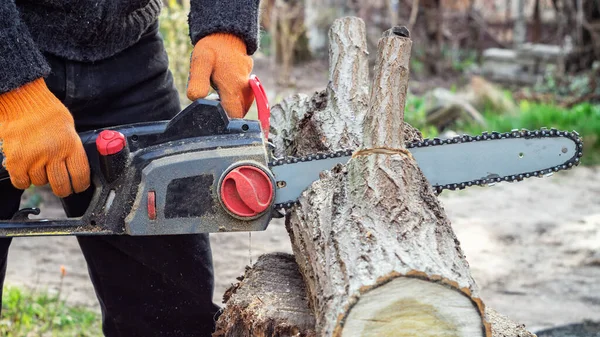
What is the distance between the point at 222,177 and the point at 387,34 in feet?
2.05

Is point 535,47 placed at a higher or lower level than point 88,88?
lower

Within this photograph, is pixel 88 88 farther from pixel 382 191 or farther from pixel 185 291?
pixel 382 191

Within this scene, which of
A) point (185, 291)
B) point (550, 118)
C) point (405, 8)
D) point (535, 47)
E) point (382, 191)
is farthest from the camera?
point (405, 8)

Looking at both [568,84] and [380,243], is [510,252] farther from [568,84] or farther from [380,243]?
[568,84]

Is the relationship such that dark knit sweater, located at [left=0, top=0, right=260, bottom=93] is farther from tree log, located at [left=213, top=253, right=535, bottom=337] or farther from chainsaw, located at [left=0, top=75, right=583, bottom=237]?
tree log, located at [left=213, top=253, right=535, bottom=337]

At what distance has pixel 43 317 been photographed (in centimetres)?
349

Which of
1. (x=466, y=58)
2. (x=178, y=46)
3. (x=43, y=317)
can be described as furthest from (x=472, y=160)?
(x=466, y=58)

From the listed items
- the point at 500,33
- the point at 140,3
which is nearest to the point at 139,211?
the point at 140,3

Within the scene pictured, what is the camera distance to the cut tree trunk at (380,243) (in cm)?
162

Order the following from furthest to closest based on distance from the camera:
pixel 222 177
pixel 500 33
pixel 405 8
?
pixel 500 33
pixel 405 8
pixel 222 177

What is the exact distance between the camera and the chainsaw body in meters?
2.05

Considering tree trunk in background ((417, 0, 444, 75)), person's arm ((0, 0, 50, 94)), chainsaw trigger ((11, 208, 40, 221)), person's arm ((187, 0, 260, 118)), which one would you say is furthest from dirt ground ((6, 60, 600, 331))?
tree trunk in background ((417, 0, 444, 75))

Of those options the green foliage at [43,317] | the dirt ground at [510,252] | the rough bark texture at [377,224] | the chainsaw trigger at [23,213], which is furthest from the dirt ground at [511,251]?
the rough bark texture at [377,224]

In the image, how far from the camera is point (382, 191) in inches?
74.4
